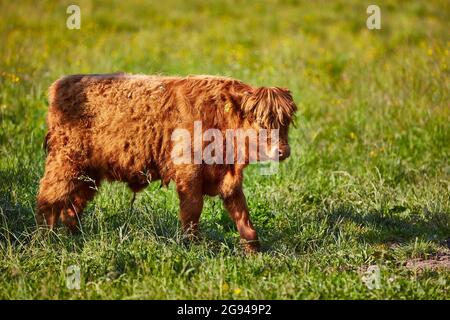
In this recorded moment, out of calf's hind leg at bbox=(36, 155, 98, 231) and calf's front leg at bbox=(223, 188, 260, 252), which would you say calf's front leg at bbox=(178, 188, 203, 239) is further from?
calf's hind leg at bbox=(36, 155, 98, 231)

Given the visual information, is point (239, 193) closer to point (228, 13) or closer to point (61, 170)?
point (61, 170)

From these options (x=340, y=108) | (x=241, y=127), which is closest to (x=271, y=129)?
(x=241, y=127)

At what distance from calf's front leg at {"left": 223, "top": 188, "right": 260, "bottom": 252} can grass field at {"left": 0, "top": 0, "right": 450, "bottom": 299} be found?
144 millimetres

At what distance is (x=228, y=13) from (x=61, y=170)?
9.82 m

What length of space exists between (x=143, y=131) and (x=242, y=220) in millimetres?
1029

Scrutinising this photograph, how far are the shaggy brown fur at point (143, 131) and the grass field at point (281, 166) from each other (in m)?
0.30

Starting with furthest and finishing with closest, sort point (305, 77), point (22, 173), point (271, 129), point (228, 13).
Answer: point (228, 13) → point (305, 77) → point (22, 173) → point (271, 129)

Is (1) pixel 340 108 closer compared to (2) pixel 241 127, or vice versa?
(2) pixel 241 127

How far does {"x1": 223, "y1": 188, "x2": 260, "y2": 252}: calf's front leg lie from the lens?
6.09 m

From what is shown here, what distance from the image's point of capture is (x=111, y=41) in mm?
12812

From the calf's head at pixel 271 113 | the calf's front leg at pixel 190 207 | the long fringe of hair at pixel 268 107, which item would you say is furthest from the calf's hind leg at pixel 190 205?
the long fringe of hair at pixel 268 107

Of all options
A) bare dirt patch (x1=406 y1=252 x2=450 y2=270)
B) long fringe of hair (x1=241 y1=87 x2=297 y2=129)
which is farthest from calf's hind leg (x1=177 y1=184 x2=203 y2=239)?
bare dirt patch (x1=406 y1=252 x2=450 y2=270)

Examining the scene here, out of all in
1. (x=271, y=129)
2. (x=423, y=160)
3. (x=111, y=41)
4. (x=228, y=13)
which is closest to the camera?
(x=271, y=129)
